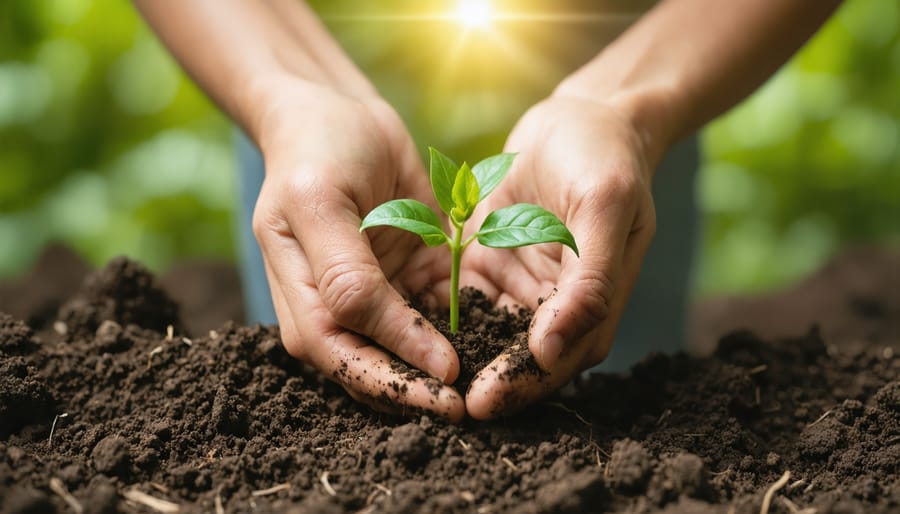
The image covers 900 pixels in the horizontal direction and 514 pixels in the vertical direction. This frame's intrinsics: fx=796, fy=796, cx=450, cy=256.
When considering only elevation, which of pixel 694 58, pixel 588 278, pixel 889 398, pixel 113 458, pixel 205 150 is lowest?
pixel 113 458

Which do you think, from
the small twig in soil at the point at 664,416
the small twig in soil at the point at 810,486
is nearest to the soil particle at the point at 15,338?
the small twig in soil at the point at 664,416

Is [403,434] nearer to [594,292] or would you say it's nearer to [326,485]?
[326,485]

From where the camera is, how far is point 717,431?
5.55 feet

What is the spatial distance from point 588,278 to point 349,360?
52 centimetres

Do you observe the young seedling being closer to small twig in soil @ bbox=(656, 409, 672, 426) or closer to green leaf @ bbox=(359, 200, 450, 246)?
green leaf @ bbox=(359, 200, 450, 246)

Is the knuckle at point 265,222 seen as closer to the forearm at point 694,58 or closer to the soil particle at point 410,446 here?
the soil particle at point 410,446

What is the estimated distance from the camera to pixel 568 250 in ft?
5.68

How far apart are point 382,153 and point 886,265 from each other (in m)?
3.65

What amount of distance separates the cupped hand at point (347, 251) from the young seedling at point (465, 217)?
0.14 meters

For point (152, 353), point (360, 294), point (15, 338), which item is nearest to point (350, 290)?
point (360, 294)

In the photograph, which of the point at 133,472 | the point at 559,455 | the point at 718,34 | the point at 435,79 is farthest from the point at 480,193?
the point at 435,79

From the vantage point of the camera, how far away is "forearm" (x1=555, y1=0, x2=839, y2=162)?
2.20m

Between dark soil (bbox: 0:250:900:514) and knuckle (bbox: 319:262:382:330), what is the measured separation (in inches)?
9.3

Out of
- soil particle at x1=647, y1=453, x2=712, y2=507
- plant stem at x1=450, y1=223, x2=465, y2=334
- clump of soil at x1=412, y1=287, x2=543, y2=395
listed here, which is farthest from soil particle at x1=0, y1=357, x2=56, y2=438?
soil particle at x1=647, y1=453, x2=712, y2=507
